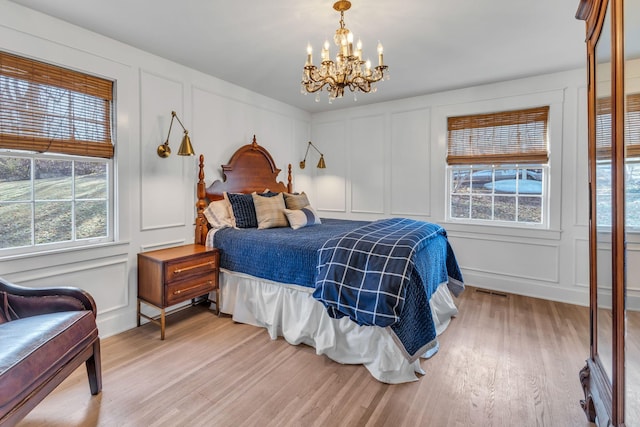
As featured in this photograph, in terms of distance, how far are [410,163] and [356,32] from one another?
2213mm

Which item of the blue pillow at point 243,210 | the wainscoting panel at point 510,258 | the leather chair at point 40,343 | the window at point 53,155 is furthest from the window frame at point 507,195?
the leather chair at point 40,343

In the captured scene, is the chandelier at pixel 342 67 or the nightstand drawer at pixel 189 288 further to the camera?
the nightstand drawer at pixel 189 288

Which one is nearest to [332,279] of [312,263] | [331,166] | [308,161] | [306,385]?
[312,263]

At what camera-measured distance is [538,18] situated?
7.74ft

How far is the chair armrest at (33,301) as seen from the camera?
72.4 inches

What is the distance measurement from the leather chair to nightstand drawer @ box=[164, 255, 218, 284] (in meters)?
0.73

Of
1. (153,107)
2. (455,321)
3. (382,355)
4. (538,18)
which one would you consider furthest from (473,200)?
(153,107)

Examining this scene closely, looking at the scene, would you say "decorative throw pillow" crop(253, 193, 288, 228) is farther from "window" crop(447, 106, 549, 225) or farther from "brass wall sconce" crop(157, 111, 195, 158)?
"window" crop(447, 106, 549, 225)

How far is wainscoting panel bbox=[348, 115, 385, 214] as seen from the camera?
463 cm

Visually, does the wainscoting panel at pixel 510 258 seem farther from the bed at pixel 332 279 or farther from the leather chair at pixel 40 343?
the leather chair at pixel 40 343

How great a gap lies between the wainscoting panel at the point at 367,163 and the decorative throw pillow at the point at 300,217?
4.32 feet

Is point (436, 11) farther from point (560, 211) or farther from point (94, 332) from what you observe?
point (94, 332)

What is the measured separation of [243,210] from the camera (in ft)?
11.2

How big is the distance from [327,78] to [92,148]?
1.98 metres
